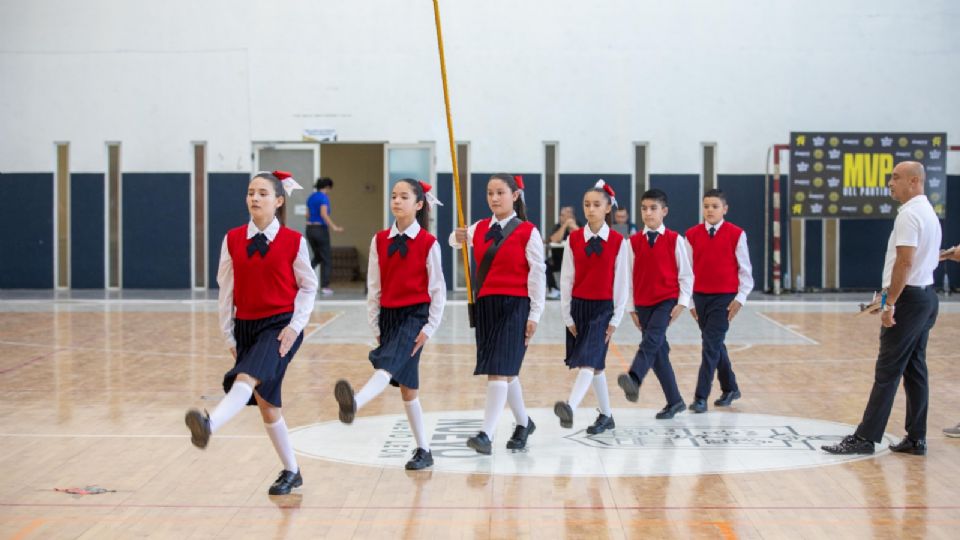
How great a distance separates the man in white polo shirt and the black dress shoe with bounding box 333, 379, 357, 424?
2.79m

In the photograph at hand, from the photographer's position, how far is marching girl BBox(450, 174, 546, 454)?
6.63 metres

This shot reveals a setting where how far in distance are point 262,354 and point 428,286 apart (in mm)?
1095

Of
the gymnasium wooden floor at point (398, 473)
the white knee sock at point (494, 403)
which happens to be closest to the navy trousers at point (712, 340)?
the gymnasium wooden floor at point (398, 473)

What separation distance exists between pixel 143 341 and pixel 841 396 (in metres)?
7.31

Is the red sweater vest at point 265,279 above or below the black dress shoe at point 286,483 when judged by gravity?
above

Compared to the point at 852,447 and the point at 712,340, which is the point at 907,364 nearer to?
the point at 852,447

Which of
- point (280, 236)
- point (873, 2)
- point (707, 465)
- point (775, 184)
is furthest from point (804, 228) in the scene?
point (280, 236)

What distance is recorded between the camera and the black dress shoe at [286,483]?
5.74 m

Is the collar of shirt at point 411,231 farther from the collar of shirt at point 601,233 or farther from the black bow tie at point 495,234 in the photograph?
the collar of shirt at point 601,233

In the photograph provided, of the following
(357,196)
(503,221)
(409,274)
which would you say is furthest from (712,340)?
(357,196)

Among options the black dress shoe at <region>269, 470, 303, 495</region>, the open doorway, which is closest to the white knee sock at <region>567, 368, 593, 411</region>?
the black dress shoe at <region>269, 470, 303, 495</region>

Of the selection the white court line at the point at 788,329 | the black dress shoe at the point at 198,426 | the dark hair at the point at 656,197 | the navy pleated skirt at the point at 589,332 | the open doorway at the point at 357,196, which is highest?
the open doorway at the point at 357,196

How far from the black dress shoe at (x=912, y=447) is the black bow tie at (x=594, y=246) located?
2.05m

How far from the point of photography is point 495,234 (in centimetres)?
673
